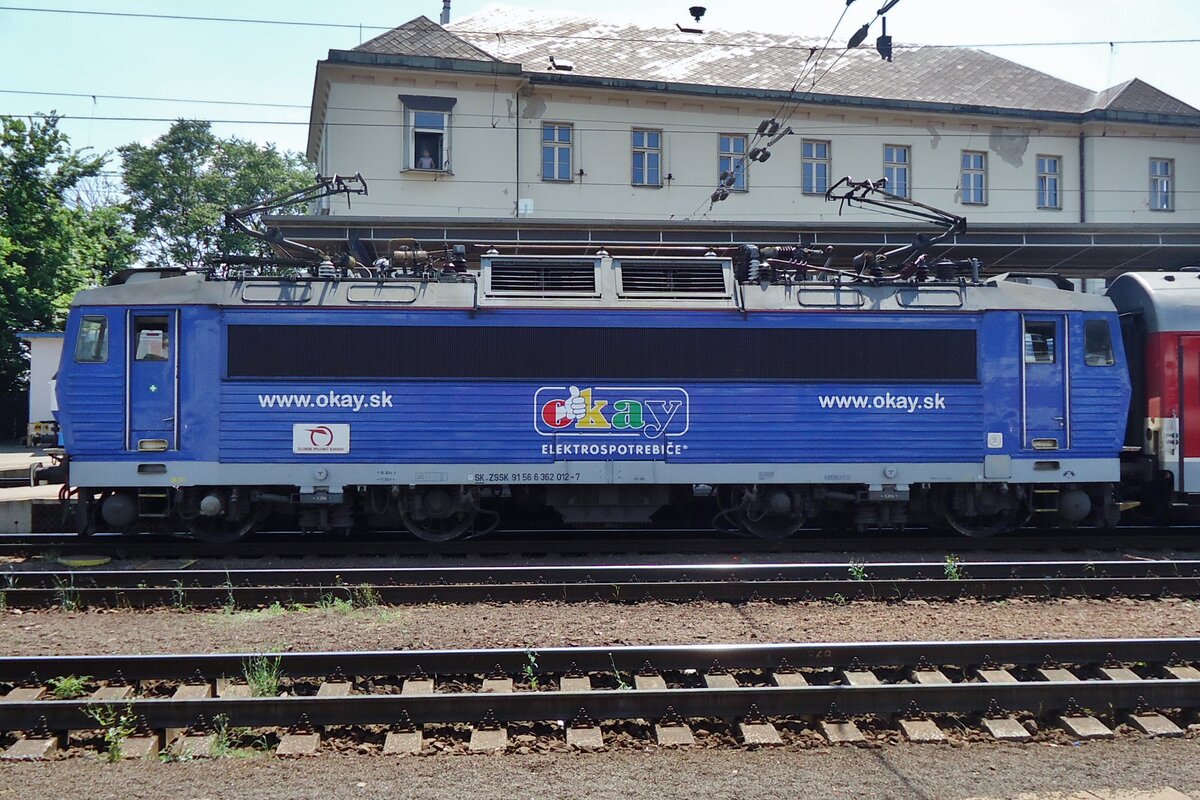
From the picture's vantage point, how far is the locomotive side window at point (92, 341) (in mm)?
11016

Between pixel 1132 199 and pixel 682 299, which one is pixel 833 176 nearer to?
pixel 1132 199

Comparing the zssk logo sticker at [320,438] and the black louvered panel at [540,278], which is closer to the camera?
the zssk logo sticker at [320,438]

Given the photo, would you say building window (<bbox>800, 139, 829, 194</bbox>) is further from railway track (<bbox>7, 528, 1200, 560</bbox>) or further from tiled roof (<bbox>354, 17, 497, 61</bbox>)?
railway track (<bbox>7, 528, 1200, 560</bbox>)

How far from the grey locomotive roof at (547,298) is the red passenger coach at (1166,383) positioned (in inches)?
35.7

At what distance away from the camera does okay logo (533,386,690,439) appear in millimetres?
11336

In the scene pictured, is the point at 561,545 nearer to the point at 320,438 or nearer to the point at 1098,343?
the point at 320,438

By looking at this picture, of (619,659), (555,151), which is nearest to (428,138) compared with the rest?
(555,151)

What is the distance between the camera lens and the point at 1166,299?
39.4 ft

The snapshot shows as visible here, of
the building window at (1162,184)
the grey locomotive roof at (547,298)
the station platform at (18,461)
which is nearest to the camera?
the grey locomotive roof at (547,298)

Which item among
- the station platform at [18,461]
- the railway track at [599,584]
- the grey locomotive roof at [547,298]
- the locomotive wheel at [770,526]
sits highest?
the grey locomotive roof at [547,298]

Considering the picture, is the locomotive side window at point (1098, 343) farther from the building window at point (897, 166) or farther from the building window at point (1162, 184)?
the building window at point (1162, 184)

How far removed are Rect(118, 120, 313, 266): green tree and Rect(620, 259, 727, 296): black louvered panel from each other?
4144 centimetres

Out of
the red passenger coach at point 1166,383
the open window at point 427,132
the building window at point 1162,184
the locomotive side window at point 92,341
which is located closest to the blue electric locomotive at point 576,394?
the locomotive side window at point 92,341

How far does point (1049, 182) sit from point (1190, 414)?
19.2 m
